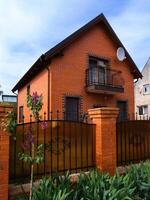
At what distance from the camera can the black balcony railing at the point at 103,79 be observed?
16016 millimetres

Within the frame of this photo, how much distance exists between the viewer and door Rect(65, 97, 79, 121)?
15336mm

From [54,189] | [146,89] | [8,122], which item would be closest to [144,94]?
[146,89]

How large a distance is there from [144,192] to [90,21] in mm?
13146

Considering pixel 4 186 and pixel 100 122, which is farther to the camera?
pixel 100 122

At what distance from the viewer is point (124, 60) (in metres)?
18.5

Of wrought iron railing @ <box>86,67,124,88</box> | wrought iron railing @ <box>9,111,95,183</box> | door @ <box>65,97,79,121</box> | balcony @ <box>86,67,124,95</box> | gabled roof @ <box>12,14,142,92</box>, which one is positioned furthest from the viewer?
wrought iron railing @ <box>86,67,124,88</box>

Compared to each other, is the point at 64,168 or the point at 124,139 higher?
the point at 124,139

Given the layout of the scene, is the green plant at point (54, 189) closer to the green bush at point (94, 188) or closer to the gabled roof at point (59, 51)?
the green bush at point (94, 188)

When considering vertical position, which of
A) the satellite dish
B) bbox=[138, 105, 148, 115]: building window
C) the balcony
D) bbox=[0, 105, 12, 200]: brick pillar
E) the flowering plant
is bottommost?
bbox=[0, 105, 12, 200]: brick pillar

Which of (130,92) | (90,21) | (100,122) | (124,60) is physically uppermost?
(90,21)

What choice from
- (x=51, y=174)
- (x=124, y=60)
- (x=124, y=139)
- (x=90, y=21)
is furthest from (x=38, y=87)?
(x=51, y=174)

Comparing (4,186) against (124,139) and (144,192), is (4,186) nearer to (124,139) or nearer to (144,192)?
(144,192)

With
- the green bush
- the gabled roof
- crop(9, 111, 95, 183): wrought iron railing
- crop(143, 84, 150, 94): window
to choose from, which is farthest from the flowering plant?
crop(143, 84, 150, 94): window

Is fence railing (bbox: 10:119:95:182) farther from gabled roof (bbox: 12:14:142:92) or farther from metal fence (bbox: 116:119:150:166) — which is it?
gabled roof (bbox: 12:14:142:92)
